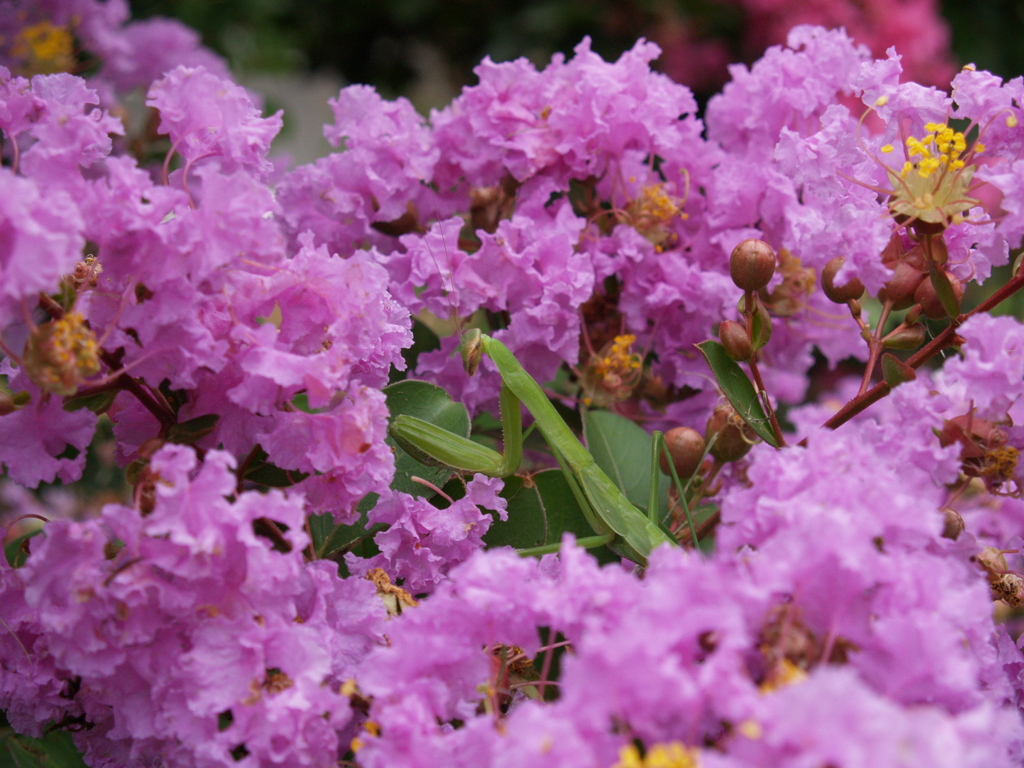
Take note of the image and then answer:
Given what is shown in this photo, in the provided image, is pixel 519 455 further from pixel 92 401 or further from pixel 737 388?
pixel 92 401

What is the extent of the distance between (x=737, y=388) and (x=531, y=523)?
0.23 meters

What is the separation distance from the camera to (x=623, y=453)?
893mm

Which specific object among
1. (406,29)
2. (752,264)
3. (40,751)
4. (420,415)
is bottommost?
(40,751)

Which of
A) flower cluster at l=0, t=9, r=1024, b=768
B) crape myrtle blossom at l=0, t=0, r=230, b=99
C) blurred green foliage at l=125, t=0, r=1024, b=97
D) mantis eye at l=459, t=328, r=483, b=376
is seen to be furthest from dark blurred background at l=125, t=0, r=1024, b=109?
mantis eye at l=459, t=328, r=483, b=376

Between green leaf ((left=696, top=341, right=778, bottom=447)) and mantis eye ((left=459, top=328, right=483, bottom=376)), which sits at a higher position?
green leaf ((left=696, top=341, right=778, bottom=447))

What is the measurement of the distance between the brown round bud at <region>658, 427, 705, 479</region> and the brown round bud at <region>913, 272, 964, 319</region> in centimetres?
24

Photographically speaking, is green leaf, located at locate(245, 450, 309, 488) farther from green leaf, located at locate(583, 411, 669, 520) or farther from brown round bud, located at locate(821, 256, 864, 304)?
brown round bud, located at locate(821, 256, 864, 304)

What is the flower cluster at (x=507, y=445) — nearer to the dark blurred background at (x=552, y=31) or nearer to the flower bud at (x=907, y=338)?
the flower bud at (x=907, y=338)

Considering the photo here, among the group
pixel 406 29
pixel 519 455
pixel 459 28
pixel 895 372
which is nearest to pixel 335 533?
pixel 519 455

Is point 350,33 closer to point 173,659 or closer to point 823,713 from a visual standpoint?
point 173,659

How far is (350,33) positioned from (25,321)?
236 cm

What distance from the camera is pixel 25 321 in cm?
55

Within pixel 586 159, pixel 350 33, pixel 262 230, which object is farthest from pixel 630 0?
pixel 262 230

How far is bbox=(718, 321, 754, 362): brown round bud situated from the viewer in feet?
2.47
